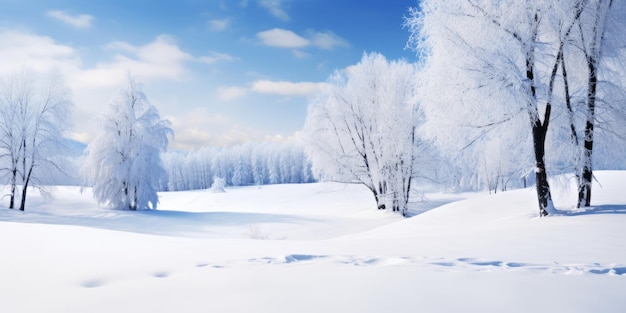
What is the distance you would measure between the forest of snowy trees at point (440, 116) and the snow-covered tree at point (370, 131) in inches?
2.9

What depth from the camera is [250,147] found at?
424 ft

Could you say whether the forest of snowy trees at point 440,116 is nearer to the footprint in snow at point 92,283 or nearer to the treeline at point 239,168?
the footprint in snow at point 92,283

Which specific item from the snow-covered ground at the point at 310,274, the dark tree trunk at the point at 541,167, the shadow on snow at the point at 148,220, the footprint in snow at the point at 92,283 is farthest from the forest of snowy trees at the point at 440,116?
the footprint in snow at the point at 92,283

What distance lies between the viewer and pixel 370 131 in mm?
24000

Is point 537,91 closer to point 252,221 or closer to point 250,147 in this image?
point 252,221

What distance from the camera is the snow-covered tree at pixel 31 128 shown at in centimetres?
2223

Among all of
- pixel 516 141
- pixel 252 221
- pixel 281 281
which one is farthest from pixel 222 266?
pixel 252 221

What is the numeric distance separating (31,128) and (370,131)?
2184 centimetres

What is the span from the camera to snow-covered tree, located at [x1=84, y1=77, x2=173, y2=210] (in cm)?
2450

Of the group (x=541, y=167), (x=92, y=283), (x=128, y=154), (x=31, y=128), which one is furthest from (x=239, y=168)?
(x=92, y=283)

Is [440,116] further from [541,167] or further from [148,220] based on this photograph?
[148,220]

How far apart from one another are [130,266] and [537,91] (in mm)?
10524

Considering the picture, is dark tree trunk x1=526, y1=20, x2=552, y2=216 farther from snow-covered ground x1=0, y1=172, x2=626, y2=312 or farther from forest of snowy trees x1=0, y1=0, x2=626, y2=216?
snow-covered ground x1=0, y1=172, x2=626, y2=312

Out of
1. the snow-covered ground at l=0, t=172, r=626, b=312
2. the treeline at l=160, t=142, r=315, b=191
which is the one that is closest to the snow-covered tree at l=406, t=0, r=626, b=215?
the snow-covered ground at l=0, t=172, r=626, b=312
